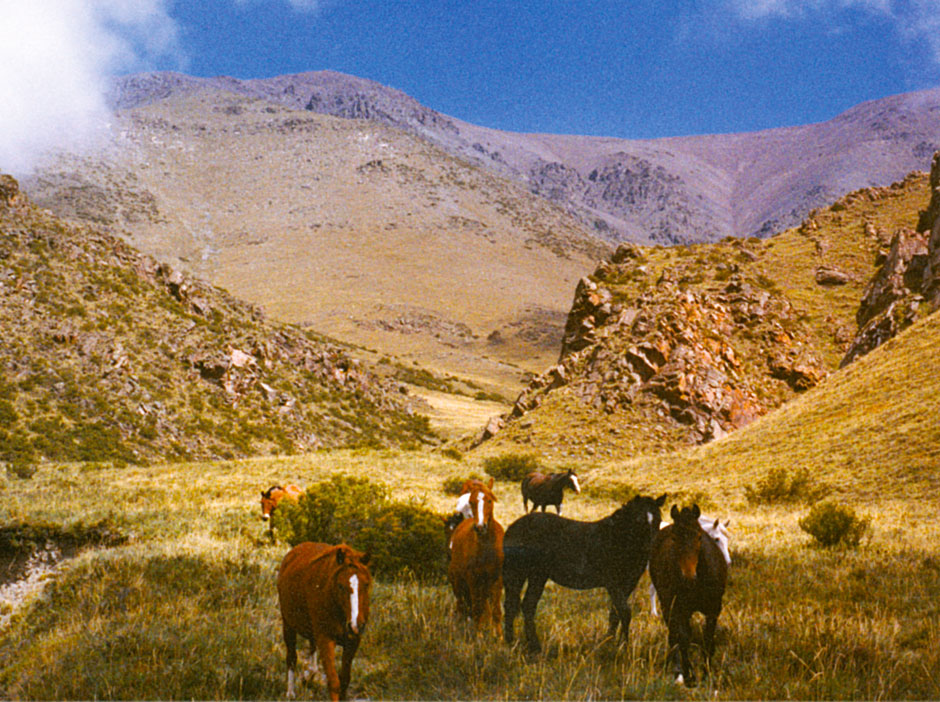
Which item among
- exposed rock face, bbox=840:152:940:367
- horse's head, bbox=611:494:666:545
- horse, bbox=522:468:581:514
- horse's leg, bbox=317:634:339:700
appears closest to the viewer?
horse's leg, bbox=317:634:339:700

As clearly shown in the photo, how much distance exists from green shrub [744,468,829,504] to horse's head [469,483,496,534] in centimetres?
1212

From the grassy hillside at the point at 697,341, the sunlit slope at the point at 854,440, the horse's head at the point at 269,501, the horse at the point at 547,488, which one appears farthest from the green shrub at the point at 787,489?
the horse's head at the point at 269,501

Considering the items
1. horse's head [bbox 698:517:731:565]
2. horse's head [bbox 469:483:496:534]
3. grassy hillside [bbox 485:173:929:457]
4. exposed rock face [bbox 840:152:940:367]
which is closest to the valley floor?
horse's head [bbox 698:517:731:565]

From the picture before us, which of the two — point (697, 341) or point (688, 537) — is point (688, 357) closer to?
point (697, 341)

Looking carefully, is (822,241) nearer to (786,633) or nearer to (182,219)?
(786,633)

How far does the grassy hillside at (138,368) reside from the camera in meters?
28.0

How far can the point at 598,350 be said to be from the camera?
3061 centimetres

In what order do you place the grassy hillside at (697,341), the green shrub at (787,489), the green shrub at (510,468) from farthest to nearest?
the grassy hillside at (697,341)
the green shrub at (510,468)
the green shrub at (787,489)

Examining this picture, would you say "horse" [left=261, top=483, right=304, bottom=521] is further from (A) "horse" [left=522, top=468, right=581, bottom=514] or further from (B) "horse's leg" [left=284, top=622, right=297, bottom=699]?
(B) "horse's leg" [left=284, top=622, right=297, bottom=699]

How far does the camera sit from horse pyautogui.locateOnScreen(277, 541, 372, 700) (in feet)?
13.7

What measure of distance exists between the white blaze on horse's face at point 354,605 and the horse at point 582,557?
5.99ft

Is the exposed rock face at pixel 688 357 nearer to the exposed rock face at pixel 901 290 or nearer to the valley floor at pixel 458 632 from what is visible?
the exposed rock face at pixel 901 290

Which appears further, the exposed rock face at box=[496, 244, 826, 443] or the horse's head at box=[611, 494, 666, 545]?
the exposed rock face at box=[496, 244, 826, 443]

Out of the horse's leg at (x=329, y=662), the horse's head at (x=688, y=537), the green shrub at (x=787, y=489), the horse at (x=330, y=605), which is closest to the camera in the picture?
the horse at (x=330, y=605)
